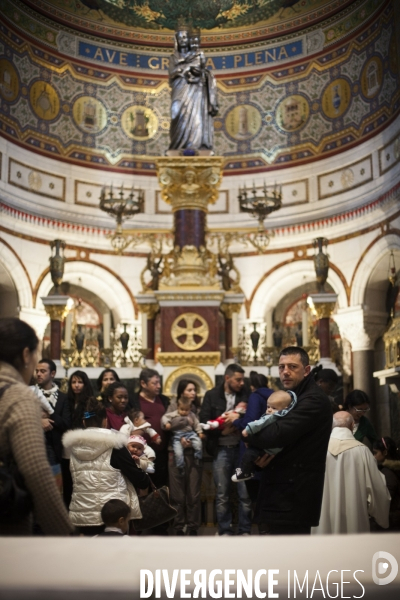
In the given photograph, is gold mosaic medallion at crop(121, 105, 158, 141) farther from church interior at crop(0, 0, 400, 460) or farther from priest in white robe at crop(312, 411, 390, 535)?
priest in white robe at crop(312, 411, 390, 535)

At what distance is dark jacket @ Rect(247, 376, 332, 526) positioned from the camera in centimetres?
330

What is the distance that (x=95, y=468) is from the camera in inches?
156

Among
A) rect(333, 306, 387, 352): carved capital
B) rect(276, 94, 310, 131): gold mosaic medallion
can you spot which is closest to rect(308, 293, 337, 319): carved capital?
rect(333, 306, 387, 352): carved capital

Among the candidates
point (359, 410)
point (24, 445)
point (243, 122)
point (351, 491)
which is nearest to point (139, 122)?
point (243, 122)

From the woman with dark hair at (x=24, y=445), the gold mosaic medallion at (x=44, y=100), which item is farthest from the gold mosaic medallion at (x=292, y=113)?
the woman with dark hair at (x=24, y=445)

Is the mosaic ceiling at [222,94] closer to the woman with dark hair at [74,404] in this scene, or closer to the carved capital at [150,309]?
the carved capital at [150,309]

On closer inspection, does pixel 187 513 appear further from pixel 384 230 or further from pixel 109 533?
pixel 384 230

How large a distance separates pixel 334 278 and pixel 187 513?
9908 millimetres

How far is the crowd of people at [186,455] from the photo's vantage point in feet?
7.74

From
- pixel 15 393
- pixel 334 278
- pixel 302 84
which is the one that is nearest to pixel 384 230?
pixel 334 278

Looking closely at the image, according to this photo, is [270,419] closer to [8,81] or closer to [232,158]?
[8,81]

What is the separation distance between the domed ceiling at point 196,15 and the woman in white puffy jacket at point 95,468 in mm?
13739

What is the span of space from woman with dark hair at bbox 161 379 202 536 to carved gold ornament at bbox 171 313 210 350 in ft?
13.6

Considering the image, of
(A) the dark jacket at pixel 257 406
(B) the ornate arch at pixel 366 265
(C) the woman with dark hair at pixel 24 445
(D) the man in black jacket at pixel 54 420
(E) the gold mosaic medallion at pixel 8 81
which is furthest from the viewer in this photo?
(E) the gold mosaic medallion at pixel 8 81
